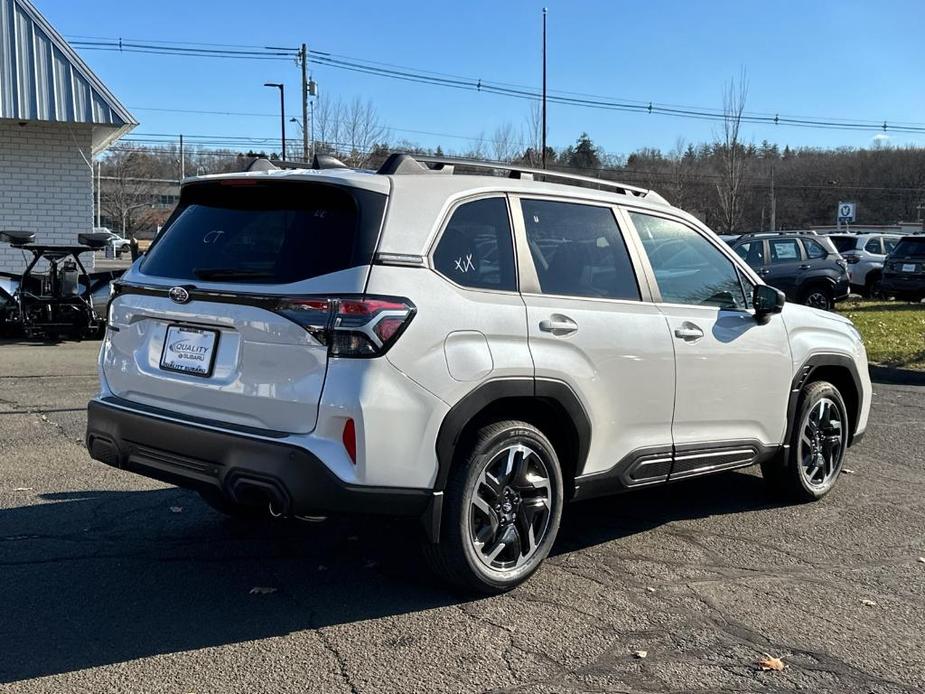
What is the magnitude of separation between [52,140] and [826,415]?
14.0 m

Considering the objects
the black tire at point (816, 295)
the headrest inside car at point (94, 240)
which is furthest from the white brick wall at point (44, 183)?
the black tire at point (816, 295)

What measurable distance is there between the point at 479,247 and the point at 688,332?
1439 millimetres

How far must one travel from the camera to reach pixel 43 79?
14.4m

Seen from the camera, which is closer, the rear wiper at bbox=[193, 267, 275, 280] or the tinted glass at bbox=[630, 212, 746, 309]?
the rear wiper at bbox=[193, 267, 275, 280]

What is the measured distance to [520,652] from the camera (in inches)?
142

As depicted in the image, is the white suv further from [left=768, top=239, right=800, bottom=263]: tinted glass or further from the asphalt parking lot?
[left=768, top=239, right=800, bottom=263]: tinted glass

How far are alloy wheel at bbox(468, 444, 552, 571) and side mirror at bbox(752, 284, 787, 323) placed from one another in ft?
6.28

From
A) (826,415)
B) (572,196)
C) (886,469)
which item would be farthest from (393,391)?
(886,469)

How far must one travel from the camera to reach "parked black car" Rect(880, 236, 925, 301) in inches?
874

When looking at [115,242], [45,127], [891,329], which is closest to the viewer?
[45,127]

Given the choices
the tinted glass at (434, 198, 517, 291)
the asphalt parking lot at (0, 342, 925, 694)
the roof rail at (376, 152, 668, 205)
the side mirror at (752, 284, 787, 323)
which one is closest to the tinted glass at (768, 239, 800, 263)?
the asphalt parking lot at (0, 342, 925, 694)

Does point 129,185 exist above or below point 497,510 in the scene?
above

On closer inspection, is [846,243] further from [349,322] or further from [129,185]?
[129,185]

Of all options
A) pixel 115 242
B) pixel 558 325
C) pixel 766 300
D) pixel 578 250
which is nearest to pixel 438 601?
pixel 558 325
